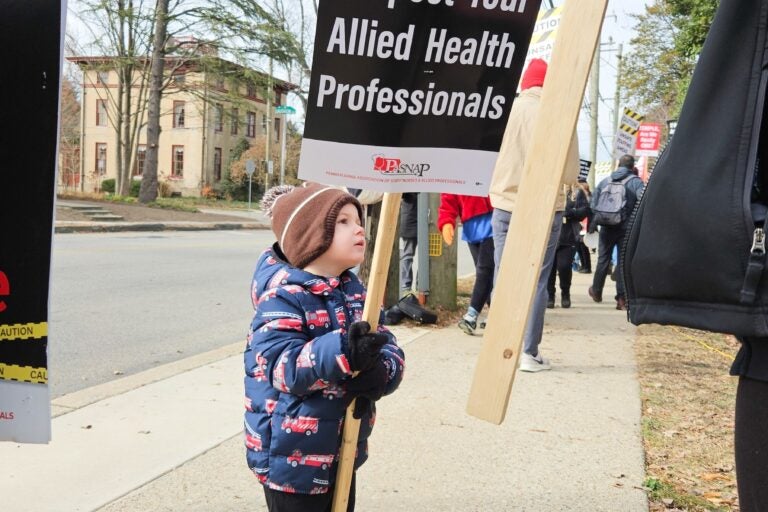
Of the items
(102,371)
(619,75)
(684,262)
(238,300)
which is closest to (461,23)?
(684,262)

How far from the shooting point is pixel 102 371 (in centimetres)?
545

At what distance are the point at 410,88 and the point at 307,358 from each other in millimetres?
818

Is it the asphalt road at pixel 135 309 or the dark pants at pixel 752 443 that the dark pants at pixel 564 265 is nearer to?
the asphalt road at pixel 135 309

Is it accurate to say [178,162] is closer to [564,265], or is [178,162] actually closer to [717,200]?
[564,265]

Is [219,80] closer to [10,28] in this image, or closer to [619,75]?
[619,75]

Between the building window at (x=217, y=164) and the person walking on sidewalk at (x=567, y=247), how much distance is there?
4692 cm

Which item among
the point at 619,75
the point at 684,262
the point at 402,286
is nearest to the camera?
the point at 684,262

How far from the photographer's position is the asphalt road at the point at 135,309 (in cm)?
582

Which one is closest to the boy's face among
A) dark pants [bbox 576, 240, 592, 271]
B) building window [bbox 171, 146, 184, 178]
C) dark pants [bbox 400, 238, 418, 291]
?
dark pants [bbox 400, 238, 418, 291]

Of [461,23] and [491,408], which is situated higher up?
[461,23]

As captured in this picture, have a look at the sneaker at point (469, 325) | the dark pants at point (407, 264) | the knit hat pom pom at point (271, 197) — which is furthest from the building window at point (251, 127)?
the knit hat pom pom at point (271, 197)

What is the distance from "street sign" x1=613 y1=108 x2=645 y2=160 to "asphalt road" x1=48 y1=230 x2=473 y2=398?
17.5ft

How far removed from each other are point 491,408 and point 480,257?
476 centimetres

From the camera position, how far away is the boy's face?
2.29m
